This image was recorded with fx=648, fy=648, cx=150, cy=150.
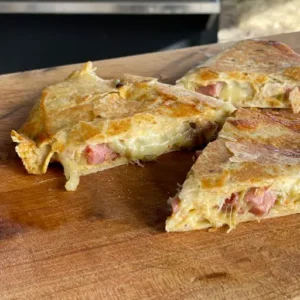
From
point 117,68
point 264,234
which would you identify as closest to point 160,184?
point 264,234

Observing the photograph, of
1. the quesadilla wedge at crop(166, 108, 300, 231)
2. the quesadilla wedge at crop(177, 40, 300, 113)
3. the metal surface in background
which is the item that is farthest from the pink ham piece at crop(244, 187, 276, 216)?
the metal surface in background

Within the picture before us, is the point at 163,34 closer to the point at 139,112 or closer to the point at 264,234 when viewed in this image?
the point at 139,112

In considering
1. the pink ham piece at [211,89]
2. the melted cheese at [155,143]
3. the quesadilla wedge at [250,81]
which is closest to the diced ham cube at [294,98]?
the quesadilla wedge at [250,81]

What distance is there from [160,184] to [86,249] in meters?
0.60

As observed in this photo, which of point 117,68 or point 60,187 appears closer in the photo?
point 60,187

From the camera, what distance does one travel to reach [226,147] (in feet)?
9.97

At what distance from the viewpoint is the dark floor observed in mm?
5723

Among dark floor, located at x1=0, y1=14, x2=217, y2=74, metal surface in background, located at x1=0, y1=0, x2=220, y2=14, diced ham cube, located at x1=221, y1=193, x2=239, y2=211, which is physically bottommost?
dark floor, located at x1=0, y1=14, x2=217, y2=74

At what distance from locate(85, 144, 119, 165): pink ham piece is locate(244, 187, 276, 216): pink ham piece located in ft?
2.46

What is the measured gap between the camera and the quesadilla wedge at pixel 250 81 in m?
3.76

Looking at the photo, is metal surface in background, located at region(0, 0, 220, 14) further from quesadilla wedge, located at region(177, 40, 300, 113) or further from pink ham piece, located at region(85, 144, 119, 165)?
pink ham piece, located at region(85, 144, 119, 165)

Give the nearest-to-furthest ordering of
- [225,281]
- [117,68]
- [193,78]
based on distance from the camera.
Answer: [225,281] → [193,78] → [117,68]

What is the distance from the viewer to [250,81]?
377 centimetres

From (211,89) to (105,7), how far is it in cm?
201
